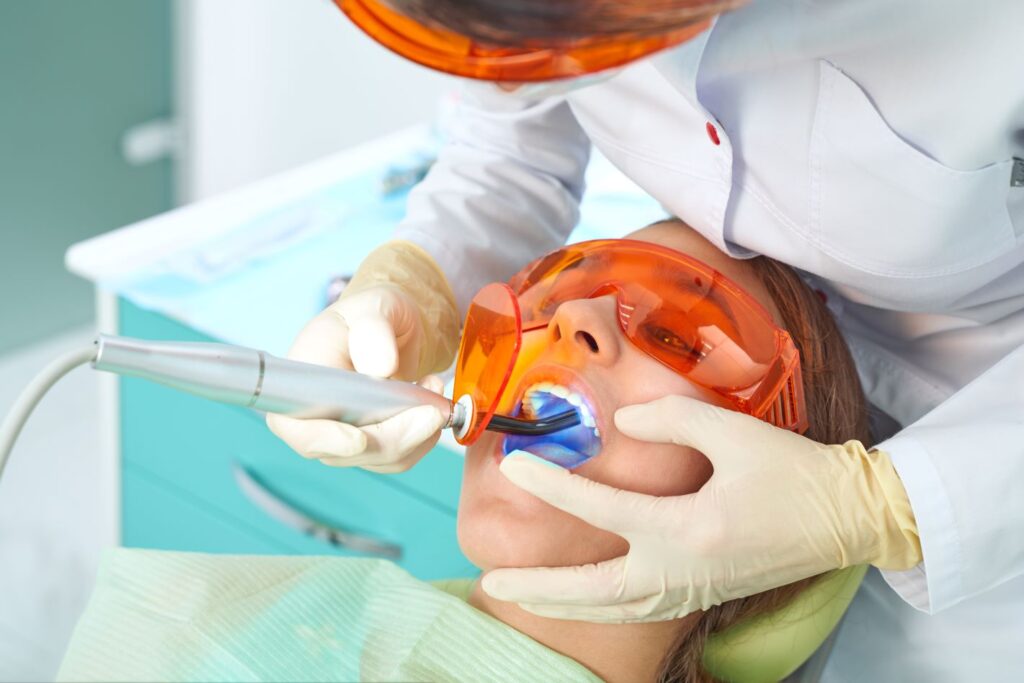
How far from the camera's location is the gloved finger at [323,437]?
103 cm

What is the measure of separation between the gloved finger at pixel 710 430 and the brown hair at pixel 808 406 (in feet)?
0.47

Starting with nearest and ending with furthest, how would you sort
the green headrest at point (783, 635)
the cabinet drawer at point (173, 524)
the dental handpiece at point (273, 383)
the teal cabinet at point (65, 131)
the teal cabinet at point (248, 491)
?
the dental handpiece at point (273, 383)
the green headrest at point (783, 635)
the teal cabinet at point (248, 491)
the cabinet drawer at point (173, 524)
the teal cabinet at point (65, 131)

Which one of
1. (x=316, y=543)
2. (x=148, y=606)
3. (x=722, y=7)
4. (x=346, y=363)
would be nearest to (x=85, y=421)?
(x=316, y=543)

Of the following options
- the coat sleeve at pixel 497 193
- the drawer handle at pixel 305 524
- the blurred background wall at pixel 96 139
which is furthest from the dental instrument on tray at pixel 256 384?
the blurred background wall at pixel 96 139

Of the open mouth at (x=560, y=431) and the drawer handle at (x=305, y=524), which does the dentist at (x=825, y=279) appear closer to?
the open mouth at (x=560, y=431)

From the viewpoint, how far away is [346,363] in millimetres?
1147

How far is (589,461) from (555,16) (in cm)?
53

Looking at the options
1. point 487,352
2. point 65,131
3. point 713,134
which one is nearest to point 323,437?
point 487,352

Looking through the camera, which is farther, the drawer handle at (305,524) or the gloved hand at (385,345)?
the drawer handle at (305,524)

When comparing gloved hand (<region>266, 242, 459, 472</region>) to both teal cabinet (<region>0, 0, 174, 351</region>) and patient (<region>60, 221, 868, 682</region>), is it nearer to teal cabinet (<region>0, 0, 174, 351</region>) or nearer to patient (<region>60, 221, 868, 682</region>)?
patient (<region>60, 221, 868, 682</region>)

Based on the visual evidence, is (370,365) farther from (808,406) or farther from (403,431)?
(808,406)

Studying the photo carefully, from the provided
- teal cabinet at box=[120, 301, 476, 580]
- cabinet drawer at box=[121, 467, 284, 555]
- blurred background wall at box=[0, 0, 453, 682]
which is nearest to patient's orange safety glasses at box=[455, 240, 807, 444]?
teal cabinet at box=[120, 301, 476, 580]

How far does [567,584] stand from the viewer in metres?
1.05

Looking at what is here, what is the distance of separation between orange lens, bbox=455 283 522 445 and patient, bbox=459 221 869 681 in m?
0.05
